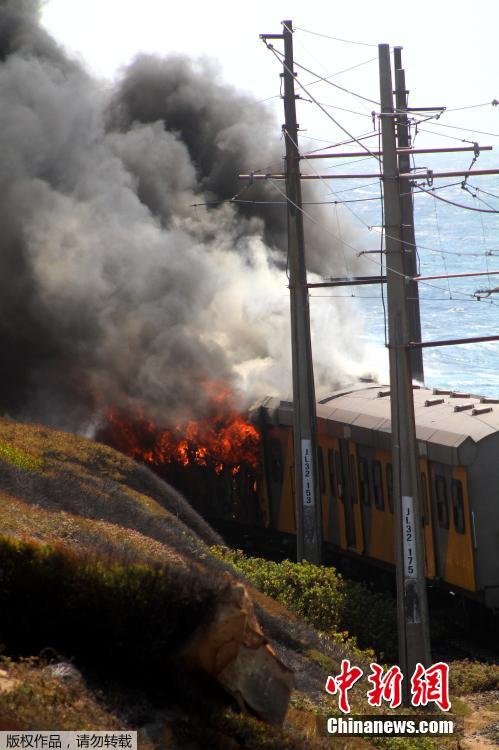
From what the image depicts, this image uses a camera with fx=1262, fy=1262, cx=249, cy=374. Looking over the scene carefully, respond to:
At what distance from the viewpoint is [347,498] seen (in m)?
27.0

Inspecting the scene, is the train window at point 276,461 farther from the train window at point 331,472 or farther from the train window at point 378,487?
the train window at point 378,487

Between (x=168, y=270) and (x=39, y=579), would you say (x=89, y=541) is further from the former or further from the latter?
(x=168, y=270)

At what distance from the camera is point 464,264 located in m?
158

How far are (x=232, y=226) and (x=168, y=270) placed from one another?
483 inches

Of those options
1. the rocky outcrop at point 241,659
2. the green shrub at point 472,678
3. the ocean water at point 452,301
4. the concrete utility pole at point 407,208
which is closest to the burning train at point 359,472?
the green shrub at point 472,678

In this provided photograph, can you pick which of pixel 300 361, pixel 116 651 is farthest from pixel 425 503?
pixel 116 651

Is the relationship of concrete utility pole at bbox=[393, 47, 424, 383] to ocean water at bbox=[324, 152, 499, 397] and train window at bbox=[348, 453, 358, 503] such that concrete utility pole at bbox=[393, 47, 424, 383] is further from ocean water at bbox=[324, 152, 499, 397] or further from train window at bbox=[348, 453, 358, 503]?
ocean water at bbox=[324, 152, 499, 397]

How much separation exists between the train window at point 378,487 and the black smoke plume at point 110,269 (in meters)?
7.54

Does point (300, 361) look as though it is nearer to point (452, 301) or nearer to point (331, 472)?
point (331, 472)

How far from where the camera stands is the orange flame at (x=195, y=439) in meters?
31.7

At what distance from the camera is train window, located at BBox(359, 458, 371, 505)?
85.4 ft

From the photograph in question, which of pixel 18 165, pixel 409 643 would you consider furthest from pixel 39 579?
pixel 18 165

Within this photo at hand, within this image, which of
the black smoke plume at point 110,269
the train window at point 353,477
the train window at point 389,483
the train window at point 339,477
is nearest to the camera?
the train window at point 389,483

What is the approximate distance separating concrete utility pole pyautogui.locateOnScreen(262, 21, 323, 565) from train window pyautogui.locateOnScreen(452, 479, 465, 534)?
3195mm
